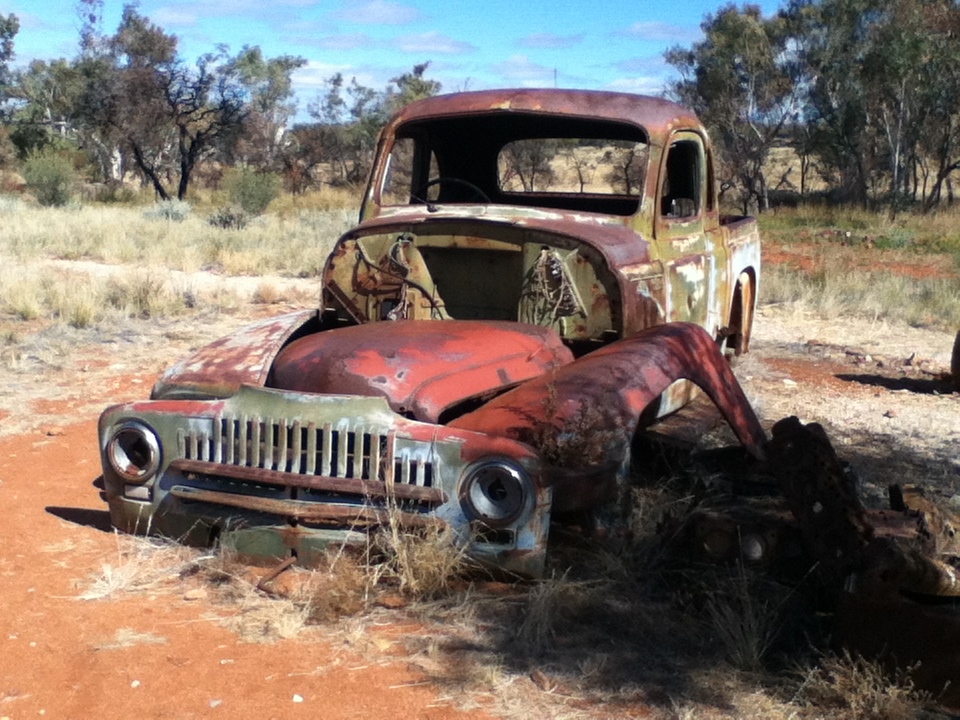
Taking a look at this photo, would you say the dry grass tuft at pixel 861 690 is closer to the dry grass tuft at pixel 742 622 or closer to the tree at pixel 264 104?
the dry grass tuft at pixel 742 622

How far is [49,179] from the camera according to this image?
2191cm

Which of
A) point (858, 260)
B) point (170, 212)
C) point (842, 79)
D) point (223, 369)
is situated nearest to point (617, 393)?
point (223, 369)

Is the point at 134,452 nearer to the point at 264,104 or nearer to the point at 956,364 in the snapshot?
the point at 956,364

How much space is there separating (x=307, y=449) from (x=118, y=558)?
1037 millimetres

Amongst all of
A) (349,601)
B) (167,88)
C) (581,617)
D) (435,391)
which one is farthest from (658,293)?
(167,88)

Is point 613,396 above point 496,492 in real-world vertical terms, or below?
above

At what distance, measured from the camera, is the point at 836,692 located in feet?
9.86

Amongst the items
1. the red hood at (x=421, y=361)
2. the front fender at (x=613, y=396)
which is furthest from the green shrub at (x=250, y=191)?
the front fender at (x=613, y=396)

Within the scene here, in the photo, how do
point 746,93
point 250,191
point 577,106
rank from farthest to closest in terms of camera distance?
1. point 746,93
2. point 250,191
3. point 577,106

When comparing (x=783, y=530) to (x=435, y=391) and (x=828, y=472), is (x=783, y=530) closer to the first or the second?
(x=828, y=472)

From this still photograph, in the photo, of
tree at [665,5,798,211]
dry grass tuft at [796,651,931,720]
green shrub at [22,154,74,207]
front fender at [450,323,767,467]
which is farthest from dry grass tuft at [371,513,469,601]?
tree at [665,5,798,211]

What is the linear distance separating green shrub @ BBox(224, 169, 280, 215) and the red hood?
16.1 m

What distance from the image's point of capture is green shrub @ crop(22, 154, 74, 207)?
71.5 feet

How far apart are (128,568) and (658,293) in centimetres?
263
